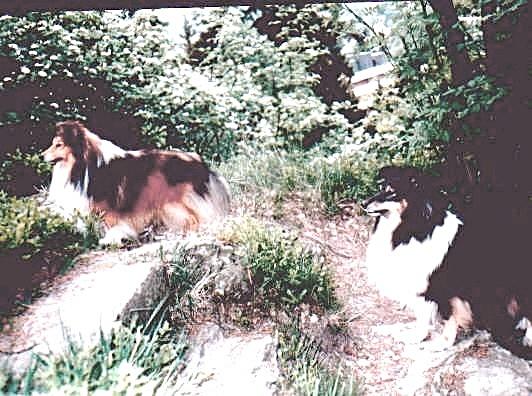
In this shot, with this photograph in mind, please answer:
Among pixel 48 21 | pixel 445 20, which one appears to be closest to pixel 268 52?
pixel 48 21

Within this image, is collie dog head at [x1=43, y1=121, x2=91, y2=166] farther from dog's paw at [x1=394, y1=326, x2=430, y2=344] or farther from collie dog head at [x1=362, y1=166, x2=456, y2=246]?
dog's paw at [x1=394, y1=326, x2=430, y2=344]

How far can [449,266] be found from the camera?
3.36 m

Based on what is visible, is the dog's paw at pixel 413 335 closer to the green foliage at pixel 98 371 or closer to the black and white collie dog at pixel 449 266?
the black and white collie dog at pixel 449 266

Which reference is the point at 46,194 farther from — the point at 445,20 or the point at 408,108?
the point at 445,20

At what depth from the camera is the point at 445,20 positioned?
4.50 metres

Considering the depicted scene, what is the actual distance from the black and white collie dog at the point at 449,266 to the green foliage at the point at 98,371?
66.9 inches

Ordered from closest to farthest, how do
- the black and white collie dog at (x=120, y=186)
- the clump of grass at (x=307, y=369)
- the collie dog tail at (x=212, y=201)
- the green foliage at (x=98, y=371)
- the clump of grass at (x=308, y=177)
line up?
the green foliage at (x=98, y=371), the clump of grass at (x=307, y=369), the black and white collie dog at (x=120, y=186), the collie dog tail at (x=212, y=201), the clump of grass at (x=308, y=177)

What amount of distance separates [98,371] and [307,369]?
1.33 meters

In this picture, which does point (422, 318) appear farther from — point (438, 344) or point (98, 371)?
point (98, 371)

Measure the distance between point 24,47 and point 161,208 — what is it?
2929 mm

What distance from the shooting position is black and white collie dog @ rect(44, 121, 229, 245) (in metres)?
4.17

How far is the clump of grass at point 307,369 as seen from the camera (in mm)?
2973

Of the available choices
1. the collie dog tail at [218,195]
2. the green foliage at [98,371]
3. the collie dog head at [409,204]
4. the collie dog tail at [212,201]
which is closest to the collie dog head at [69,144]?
the collie dog tail at [212,201]

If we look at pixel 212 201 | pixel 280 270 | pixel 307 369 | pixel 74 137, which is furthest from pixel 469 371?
pixel 74 137
